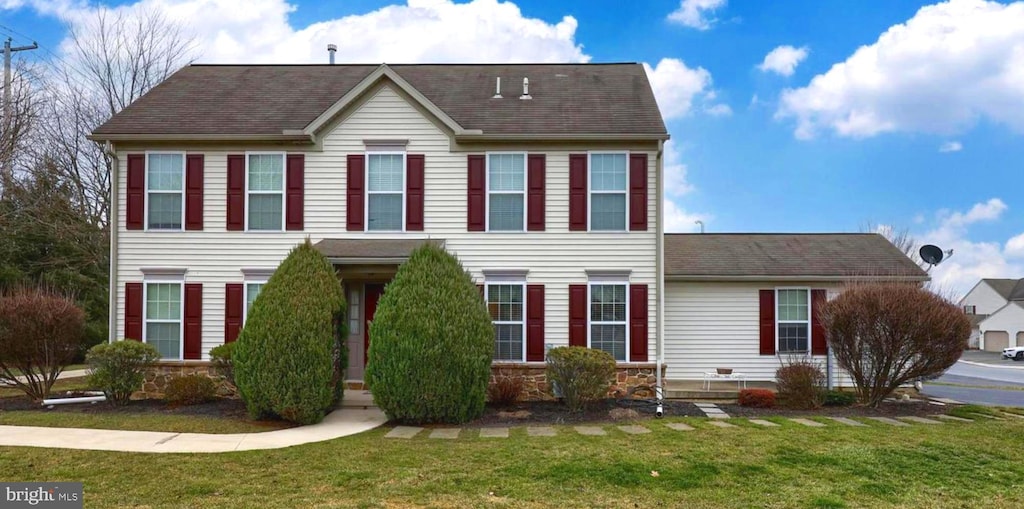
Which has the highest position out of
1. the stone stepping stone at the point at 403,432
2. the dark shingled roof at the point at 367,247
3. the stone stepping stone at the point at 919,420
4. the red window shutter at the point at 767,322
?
the dark shingled roof at the point at 367,247

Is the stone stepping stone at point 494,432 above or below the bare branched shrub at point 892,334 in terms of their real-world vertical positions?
below

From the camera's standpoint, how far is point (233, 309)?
13.1 m

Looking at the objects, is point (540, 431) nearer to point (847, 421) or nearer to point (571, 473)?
point (571, 473)

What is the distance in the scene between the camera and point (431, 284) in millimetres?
10789

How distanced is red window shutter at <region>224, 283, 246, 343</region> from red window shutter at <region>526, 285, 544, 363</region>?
5.53m

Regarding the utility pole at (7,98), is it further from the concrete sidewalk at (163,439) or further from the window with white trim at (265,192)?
the concrete sidewalk at (163,439)

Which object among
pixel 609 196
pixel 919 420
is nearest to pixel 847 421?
pixel 919 420

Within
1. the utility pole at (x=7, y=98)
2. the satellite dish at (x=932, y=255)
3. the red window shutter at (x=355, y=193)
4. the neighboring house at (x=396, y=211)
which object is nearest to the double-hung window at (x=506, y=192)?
the neighboring house at (x=396, y=211)

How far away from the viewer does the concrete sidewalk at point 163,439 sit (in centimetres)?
849

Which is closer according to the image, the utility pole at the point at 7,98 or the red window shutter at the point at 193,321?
the red window shutter at the point at 193,321

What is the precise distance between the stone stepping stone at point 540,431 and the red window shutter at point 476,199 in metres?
4.46

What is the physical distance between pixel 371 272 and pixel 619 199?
498 cm

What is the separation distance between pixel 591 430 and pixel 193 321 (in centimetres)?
813

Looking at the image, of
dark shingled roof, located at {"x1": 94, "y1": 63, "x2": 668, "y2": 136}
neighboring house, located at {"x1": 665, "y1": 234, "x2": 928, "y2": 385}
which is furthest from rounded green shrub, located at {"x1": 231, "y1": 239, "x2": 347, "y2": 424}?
neighboring house, located at {"x1": 665, "y1": 234, "x2": 928, "y2": 385}
